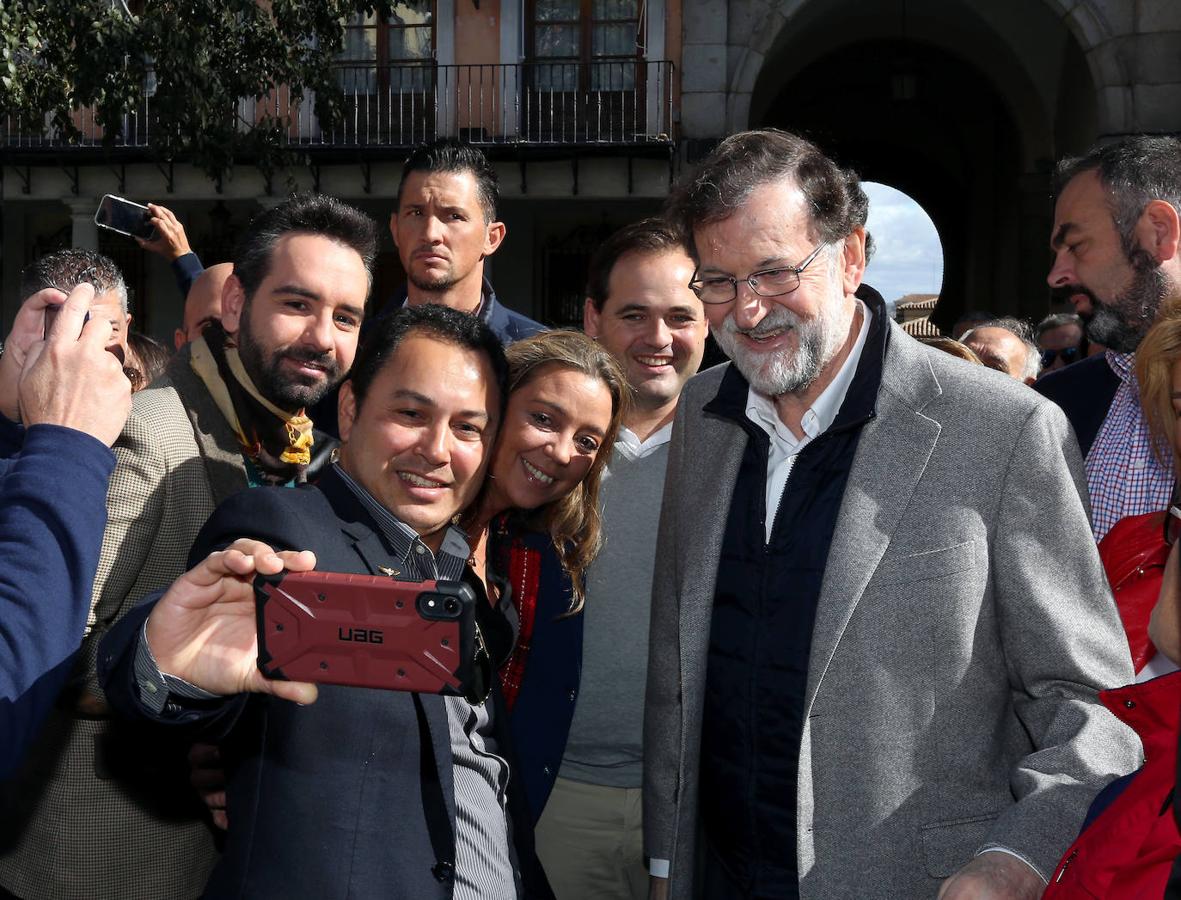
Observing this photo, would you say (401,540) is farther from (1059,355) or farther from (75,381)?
(1059,355)

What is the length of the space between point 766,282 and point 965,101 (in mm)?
20290

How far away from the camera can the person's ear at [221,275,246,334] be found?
3.20 metres

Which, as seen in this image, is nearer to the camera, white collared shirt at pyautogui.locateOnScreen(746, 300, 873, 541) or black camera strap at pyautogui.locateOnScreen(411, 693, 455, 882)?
black camera strap at pyautogui.locateOnScreen(411, 693, 455, 882)

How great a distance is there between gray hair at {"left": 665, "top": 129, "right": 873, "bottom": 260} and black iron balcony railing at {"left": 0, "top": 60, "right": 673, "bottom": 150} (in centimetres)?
1348

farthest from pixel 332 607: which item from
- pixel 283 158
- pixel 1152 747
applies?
pixel 283 158

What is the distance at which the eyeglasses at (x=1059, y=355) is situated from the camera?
8.38m

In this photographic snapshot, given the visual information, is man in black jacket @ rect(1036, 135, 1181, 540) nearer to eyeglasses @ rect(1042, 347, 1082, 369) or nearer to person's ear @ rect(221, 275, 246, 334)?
person's ear @ rect(221, 275, 246, 334)

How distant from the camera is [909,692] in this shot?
2.20 meters

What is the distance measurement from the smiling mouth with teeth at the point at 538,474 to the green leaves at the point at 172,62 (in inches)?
213

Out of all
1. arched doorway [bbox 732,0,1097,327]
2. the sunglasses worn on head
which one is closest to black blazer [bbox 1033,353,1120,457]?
the sunglasses worn on head

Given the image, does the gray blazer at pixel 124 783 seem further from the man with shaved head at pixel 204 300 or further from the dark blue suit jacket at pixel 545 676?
the man with shaved head at pixel 204 300

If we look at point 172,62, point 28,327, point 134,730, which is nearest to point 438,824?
point 134,730

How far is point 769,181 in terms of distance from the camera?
2.52 meters

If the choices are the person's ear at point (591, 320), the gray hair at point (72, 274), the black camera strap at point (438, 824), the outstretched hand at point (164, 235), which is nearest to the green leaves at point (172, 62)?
the outstretched hand at point (164, 235)
